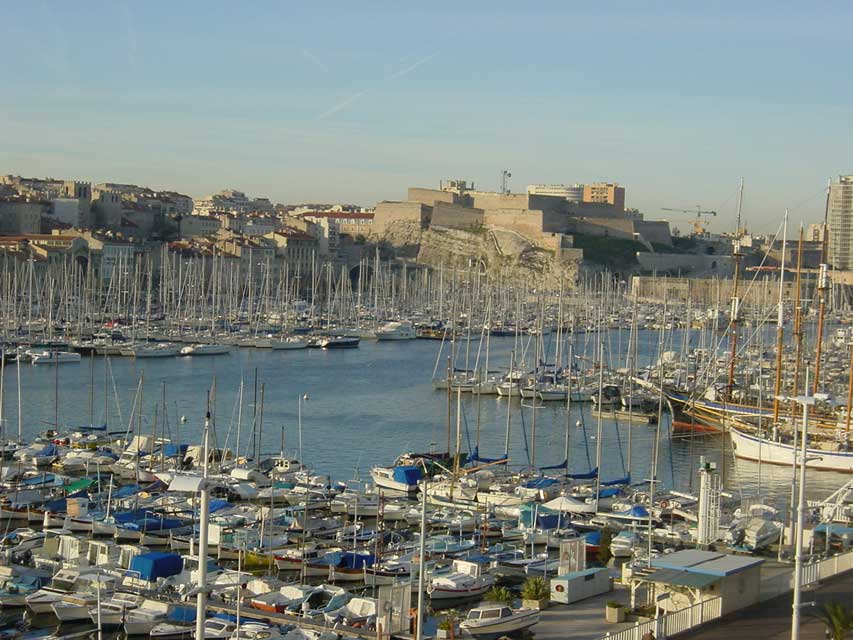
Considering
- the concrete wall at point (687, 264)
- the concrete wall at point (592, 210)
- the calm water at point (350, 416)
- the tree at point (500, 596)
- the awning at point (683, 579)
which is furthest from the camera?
the concrete wall at point (592, 210)

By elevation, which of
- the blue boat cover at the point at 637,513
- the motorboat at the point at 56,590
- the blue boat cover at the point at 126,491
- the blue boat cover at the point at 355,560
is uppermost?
the blue boat cover at the point at 637,513

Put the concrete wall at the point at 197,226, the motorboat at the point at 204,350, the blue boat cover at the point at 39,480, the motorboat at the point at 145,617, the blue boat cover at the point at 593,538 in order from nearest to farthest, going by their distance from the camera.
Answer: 1. the motorboat at the point at 145,617
2. the blue boat cover at the point at 593,538
3. the blue boat cover at the point at 39,480
4. the motorboat at the point at 204,350
5. the concrete wall at the point at 197,226

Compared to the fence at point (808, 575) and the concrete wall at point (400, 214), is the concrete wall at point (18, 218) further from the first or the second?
the fence at point (808, 575)

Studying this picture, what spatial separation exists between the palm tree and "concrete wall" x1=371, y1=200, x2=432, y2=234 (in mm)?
69511

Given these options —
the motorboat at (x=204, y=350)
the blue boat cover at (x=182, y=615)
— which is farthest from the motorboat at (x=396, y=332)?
the blue boat cover at (x=182, y=615)

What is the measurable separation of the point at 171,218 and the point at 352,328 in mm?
31352

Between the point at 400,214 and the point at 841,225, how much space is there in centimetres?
2696

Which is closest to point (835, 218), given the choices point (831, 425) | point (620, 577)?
point (831, 425)

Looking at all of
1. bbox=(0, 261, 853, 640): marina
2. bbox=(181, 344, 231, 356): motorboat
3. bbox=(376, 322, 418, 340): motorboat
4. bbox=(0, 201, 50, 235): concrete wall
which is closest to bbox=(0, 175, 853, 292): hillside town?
bbox=(0, 201, 50, 235): concrete wall

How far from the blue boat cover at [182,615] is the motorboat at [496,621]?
7.93 feet

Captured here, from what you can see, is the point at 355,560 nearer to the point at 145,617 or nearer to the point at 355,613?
the point at 355,613

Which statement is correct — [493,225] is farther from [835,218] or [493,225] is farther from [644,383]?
[644,383]

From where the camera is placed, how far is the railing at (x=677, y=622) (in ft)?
25.8

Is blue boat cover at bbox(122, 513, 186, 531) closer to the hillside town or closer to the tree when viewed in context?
the tree
